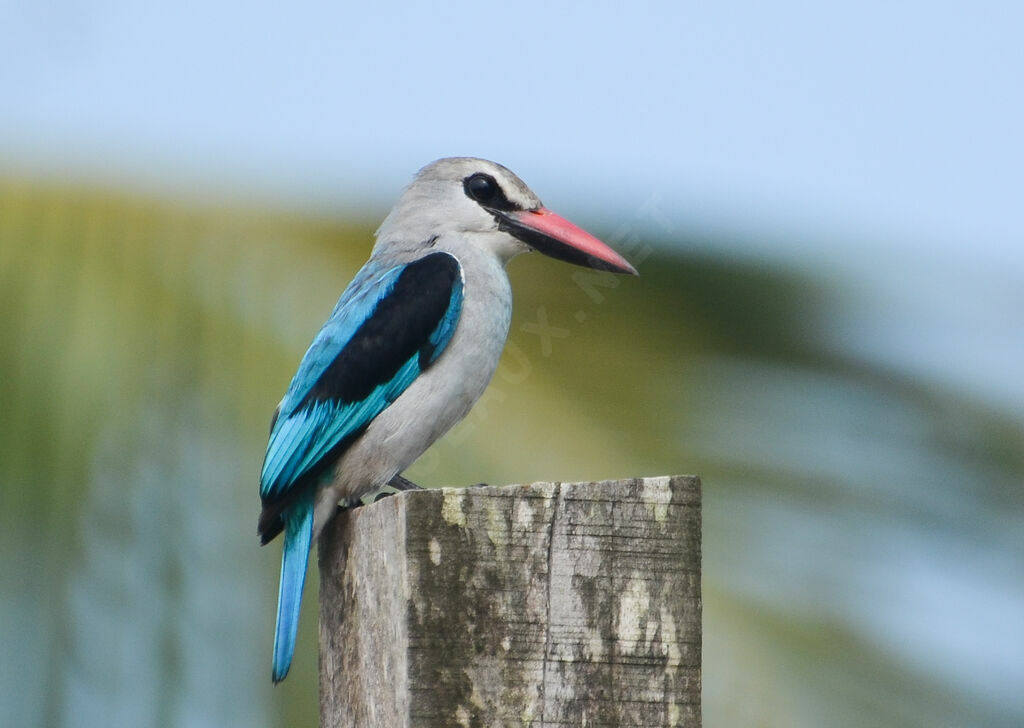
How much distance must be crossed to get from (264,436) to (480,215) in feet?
2.93

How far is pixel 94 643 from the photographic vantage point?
3896 mm

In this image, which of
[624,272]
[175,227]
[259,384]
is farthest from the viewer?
[175,227]

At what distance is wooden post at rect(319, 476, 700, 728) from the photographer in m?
2.03

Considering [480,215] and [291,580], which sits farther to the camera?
[480,215]

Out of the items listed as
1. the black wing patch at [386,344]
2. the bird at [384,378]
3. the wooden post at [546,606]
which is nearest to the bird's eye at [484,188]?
the bird at [384,378]

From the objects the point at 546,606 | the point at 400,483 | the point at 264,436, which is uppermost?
the point at 264,436

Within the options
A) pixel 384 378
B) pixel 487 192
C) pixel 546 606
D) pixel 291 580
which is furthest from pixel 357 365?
pixel 546 606

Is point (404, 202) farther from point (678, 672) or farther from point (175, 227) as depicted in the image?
point (678, 672)

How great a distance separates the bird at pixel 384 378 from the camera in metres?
3.48

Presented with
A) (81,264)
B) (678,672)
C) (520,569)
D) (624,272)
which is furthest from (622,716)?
(81,264)

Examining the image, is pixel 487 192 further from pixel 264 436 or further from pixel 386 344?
pixel 264 436

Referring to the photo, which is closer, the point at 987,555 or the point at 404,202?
the point at 404,202

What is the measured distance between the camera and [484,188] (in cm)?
418

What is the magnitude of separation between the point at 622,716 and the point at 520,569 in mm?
251
